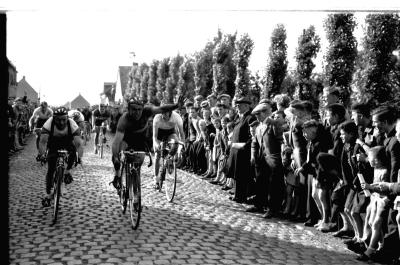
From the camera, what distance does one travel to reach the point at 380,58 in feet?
36.4

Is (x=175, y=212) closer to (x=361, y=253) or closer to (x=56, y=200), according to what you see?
(x=56, y=200)

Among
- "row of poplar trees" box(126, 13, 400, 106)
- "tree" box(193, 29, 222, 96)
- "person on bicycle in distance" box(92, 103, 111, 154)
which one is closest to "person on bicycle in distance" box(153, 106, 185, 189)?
"row of poplar trees" box(126, 13, 400, 106)

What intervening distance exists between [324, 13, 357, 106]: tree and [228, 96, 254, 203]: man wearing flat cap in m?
6.73

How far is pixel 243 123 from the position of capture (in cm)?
927

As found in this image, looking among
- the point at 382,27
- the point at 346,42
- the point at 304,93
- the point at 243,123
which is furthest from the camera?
the point at 304,93

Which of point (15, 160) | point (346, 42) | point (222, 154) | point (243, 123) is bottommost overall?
point (15, 160)

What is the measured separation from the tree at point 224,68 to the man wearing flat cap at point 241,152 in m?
24.1

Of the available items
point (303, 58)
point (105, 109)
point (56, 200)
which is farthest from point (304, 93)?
point (56, 200)

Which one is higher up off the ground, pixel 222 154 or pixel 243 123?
pixel 243 123

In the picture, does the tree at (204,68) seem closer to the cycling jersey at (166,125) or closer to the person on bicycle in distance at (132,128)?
the cycling jersey at (166,125)

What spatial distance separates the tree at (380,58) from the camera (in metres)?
10.7

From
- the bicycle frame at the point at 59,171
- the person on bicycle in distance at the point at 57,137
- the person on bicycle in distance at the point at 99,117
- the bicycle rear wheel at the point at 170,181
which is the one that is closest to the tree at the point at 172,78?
the person on bicycle in distance at the point at 99,117

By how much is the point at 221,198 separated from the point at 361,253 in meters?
4.51

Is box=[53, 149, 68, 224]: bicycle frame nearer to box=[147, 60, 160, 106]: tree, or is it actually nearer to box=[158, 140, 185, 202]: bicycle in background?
box=[158, 140, 185, 202]: bicycle in background
